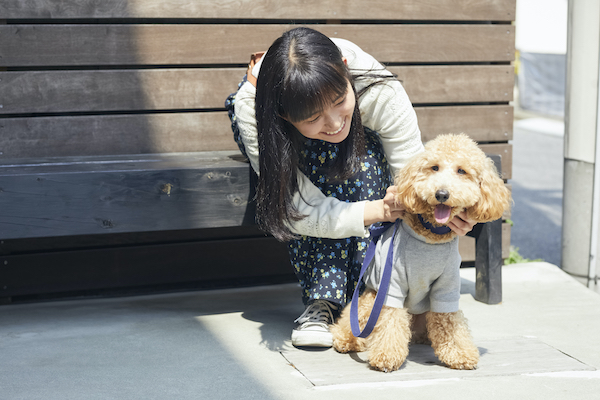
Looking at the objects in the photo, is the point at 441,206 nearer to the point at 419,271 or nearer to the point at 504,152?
the point at 419,271

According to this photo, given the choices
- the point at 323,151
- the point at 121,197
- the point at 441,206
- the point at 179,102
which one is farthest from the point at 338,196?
the point at 179,102

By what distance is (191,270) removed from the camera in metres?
3.18

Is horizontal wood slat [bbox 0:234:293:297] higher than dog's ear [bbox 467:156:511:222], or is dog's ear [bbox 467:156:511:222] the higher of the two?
dog's ear [bbox 467:156:511:222]

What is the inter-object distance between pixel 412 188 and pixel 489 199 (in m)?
0.23

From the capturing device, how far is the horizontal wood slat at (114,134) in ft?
9.43

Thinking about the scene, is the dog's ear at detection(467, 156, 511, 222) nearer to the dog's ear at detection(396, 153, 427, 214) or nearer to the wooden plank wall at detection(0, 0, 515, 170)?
the dog's ear at detection(396, 153, 427, 214)

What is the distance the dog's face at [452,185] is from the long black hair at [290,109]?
35 cm

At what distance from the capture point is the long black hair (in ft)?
6.11

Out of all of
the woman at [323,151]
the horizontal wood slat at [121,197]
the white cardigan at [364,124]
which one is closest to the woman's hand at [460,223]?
the woman at [323,151]

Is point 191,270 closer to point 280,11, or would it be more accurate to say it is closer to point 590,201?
point 280,11

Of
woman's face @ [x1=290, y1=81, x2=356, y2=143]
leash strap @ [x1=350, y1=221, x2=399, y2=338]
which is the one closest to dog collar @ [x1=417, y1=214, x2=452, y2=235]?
leash strap @ [x1=350, y1=221, x2=399, y2=338]

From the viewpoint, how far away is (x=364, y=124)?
90.0 inches

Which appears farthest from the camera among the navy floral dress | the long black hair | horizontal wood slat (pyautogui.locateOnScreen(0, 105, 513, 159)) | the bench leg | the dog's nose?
horizontal wood slat (pyautogui.locateOnScreen(0, 105, 513, 159))

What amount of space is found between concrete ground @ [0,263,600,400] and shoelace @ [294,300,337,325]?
12cm
